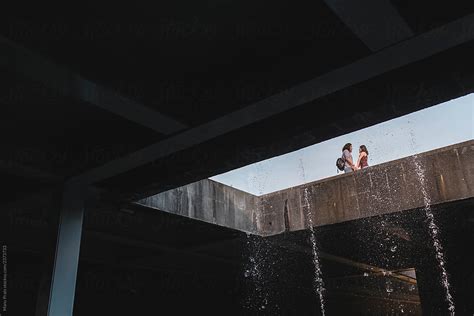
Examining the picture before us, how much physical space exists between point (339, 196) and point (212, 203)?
2.95 meters

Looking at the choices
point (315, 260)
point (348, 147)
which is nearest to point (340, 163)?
point (348, 147)

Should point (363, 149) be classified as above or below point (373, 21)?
above

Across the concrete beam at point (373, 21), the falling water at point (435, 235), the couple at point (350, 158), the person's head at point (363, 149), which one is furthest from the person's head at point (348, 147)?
the concrete beam at point (373, 21)

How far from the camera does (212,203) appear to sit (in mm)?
10477

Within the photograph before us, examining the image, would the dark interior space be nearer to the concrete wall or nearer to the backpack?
the concrete wall

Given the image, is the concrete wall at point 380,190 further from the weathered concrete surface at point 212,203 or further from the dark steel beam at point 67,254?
the dark steel beam at point 67,254

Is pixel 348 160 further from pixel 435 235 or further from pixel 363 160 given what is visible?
pixel 435 235

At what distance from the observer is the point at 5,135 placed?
6570mm

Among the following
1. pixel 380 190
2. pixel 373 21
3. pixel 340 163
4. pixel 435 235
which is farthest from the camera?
pixel 435 235

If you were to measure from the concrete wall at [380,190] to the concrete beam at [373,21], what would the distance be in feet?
16.8

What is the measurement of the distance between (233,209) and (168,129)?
523cm

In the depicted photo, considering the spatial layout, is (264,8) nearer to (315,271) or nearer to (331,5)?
(331,5)

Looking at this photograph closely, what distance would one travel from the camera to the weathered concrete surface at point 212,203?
9.38 metres

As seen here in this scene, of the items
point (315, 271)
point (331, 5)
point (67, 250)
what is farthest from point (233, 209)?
point (315, 271)
